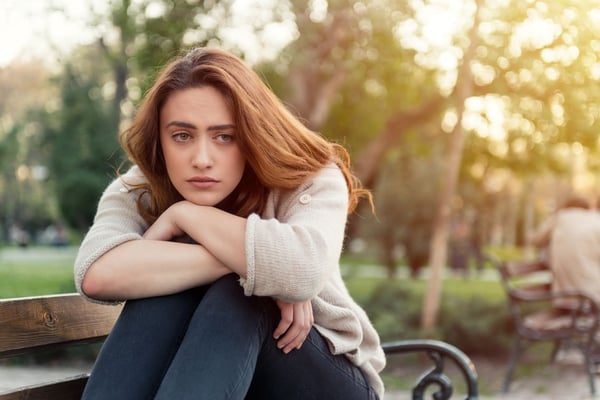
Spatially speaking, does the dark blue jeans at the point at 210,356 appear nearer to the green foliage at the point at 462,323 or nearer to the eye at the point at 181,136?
the eye at the point at 181,136

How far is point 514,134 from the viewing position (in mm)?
11180

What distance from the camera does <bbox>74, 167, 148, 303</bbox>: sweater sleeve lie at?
220 centimetres

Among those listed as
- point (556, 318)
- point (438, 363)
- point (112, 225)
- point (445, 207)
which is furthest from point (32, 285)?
point (112, 225)

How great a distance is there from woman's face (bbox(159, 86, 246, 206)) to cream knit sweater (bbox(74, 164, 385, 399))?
170mm

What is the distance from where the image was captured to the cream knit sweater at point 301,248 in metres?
2.05

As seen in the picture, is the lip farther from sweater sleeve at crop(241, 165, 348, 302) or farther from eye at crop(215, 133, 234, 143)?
sweater sleeve at crop(241, 165, 348, 302)

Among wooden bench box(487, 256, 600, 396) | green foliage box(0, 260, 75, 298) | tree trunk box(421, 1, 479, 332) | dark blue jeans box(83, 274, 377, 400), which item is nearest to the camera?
dark blue jeans box(83, 274, 377, 400)

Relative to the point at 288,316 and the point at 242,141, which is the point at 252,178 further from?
the point at 288,316

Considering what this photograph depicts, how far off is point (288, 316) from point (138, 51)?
672 cm

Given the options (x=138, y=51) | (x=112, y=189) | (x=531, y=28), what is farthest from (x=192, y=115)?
(x=531, y=28)

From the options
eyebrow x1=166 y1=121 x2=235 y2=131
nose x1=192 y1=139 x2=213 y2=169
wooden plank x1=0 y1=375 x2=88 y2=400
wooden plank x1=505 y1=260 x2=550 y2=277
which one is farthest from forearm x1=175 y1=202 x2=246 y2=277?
wooden plank x1=505 y1=260 x2=550 y2=277

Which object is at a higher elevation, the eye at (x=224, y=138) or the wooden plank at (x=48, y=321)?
the eye at (x=224, y=138)

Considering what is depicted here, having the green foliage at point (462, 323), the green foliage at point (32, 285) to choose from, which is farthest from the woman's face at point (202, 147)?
the green foliage at point (32, 285)

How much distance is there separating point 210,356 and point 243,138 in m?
0.63
